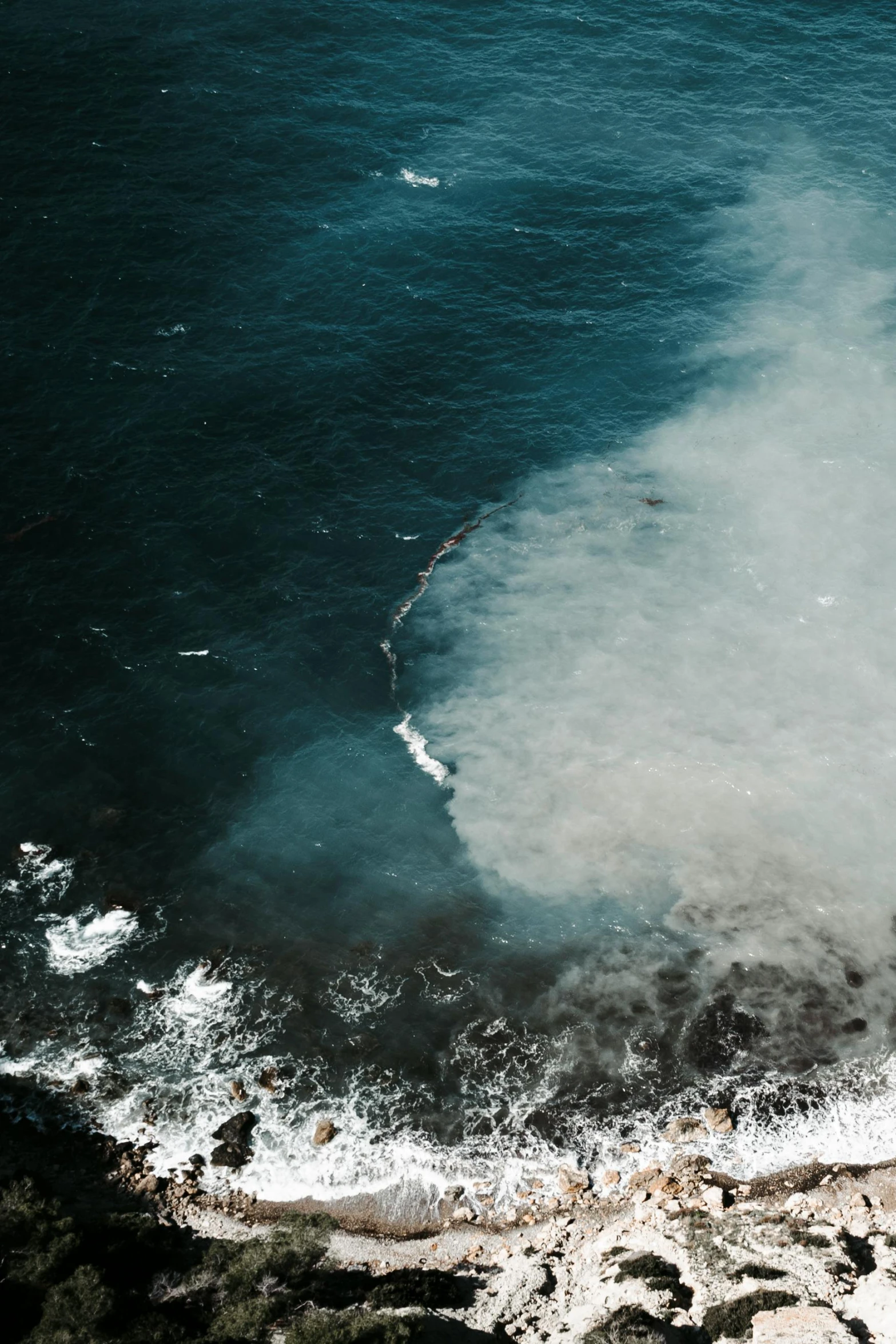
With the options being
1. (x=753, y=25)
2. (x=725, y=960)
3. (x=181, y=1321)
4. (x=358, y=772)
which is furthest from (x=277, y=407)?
(x=753, y=25)

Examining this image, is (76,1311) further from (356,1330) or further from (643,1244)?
(643,1244)

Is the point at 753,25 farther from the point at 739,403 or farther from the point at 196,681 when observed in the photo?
the point at 196,681

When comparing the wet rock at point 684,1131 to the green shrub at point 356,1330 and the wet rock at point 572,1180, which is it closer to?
the wet rock at point 572,1180

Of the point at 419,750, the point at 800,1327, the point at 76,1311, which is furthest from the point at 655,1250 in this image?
the point at 419,750

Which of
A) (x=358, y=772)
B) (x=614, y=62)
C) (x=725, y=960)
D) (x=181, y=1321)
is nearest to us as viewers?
(x=181, y=1321)

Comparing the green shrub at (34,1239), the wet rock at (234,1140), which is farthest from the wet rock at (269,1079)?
the green shrub at (34,1239)

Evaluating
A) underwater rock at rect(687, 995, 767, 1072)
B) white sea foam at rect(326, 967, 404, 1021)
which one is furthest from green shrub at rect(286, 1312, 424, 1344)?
underwater rock at rect(687, 995, 767, 1072)
